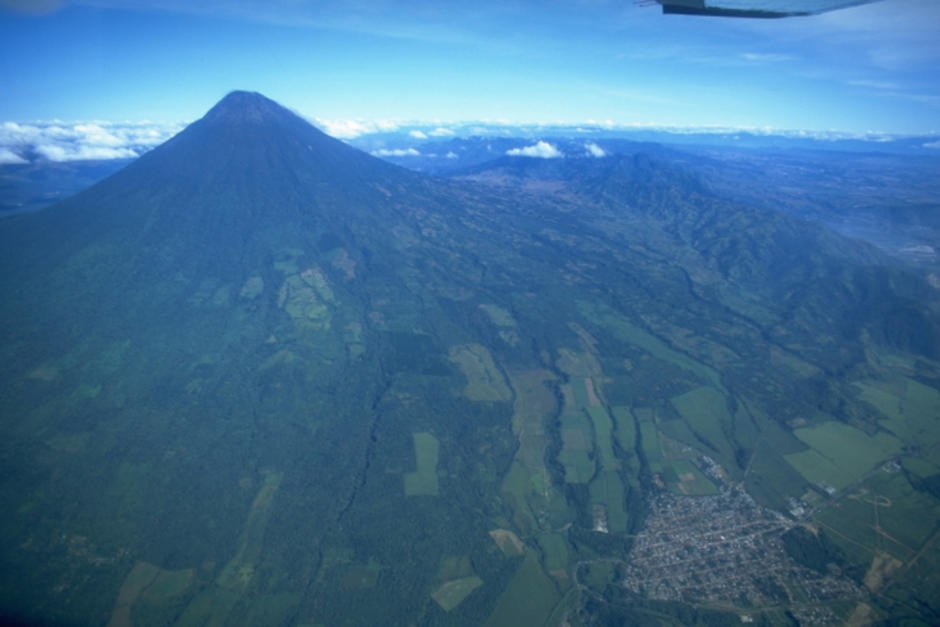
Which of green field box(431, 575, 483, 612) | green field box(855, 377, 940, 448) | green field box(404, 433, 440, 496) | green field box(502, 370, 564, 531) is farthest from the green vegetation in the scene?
green field box(855, 377, 940, 448)

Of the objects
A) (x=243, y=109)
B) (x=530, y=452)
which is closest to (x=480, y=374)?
(x=530, y=452)

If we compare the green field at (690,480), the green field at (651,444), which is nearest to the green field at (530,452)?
the green field at (651,444)

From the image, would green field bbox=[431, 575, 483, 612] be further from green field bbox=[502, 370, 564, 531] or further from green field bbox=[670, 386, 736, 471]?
green field bbox=[670, 386, 736, 471]

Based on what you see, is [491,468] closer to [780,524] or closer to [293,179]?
[780,524]

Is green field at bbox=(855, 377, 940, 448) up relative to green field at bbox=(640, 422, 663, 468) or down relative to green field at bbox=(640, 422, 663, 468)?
up

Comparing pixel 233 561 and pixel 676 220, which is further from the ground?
pixel 676 220

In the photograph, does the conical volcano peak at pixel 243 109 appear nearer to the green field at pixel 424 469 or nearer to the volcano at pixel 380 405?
the volcano at pixel 380 405

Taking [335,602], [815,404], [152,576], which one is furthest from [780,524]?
[152,576]
